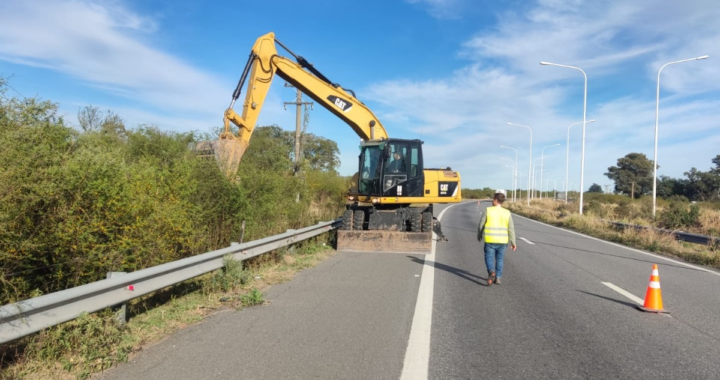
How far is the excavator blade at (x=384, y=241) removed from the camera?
505 inches

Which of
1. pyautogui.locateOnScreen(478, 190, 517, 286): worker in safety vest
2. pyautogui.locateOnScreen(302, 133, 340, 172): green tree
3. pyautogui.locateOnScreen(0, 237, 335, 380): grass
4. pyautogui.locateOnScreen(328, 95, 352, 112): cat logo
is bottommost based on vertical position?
pyautogui.locateOnScreen(0, 237, 335, 380): grass

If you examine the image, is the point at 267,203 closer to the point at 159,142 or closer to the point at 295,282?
the point at 295,282

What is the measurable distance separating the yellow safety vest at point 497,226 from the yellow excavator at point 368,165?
428cm

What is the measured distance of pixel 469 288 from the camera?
8234 millimetres

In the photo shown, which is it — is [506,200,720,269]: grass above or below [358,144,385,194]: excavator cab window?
below

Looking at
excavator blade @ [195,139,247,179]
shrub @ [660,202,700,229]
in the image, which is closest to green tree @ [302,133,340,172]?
shrub @ [660,202,700,229]

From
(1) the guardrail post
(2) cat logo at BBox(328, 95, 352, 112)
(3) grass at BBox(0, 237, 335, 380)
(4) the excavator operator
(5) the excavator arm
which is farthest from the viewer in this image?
(2) cat logo at BBox(328, 95, 352, 112)

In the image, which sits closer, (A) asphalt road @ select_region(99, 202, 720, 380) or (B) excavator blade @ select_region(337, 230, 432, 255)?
(A) asphalt road @ select_region(99, 202, 720, 380)

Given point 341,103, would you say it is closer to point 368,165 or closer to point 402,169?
point 368,165

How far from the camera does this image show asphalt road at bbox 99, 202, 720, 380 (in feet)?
14.5

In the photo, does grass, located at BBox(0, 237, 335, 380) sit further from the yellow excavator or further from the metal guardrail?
the yellow excavator

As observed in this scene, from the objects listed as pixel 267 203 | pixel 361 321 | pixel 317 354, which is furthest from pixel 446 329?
pixel 267 203

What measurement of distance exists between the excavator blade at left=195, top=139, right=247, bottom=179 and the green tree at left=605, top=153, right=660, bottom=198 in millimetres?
99489

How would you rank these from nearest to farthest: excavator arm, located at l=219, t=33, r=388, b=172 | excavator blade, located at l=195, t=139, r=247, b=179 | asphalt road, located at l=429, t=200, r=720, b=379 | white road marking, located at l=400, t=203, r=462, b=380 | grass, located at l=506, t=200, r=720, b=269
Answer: white road marking, located at l=400, t=203, r=462, b=380 → asphalt road, located at l=429, t=200, r=720, b=379 → excavator blade, located at l=195, t=139, r=247, b=179 → excavator arm, located at l=219, t=33, r=388, b=172 → grass, located at l=506, t=200, r=720, b=269
